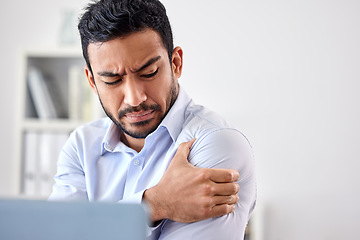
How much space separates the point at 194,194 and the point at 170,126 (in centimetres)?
29

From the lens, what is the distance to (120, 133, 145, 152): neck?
61.0 inches

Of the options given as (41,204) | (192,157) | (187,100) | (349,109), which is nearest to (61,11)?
(349,109)

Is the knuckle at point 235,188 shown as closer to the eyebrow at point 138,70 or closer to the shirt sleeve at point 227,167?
the shirt sleeve at point 227,167

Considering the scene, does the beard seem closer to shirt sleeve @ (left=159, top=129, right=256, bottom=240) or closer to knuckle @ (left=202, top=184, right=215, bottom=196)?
shirt sleeve @ (left=159, top=129, right=256, bottom=240)

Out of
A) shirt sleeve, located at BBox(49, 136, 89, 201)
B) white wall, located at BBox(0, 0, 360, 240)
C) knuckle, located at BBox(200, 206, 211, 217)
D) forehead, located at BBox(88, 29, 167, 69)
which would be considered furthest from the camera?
white wall, located at BBox(0, 0, 360, 240)

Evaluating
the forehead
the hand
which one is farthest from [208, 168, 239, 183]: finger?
the forehead

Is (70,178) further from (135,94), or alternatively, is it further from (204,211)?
(204,211)

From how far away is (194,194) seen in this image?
3.90ft

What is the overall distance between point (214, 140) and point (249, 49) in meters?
2.08

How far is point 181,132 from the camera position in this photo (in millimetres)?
1411

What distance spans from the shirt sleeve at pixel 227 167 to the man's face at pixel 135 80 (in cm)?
18

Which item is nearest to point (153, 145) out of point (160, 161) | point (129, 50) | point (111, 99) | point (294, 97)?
point (160, 161)

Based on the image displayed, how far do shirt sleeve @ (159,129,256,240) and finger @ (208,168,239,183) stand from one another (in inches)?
2.2

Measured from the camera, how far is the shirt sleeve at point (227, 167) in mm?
1188
